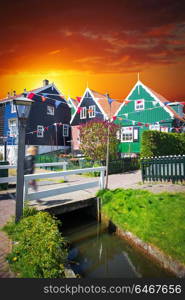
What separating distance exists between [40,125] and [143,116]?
15.2m

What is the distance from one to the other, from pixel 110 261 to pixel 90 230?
5.65 ft

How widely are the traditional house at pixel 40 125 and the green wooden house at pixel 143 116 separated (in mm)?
9271

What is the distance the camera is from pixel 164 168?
10477 mm

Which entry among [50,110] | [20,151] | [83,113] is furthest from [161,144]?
[50,110]

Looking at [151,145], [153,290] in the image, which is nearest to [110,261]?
[153,290]

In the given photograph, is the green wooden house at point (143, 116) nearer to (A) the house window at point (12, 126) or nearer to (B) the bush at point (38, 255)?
(A) the house window at point (12, 126)

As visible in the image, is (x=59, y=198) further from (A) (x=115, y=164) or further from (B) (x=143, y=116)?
(B) (x=143, y=116)

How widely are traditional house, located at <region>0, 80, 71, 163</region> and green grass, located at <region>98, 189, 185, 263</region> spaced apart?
21190 mm

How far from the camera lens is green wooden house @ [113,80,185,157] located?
844 inches

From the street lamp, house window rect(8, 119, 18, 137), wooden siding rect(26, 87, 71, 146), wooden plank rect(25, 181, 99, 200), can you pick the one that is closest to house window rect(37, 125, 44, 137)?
wooden siding rect(26, 87, 71, 146)

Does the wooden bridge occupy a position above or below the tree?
below

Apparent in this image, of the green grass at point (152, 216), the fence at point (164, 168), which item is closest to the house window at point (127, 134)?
the fence at point (164, 168)

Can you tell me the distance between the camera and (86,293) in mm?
2752

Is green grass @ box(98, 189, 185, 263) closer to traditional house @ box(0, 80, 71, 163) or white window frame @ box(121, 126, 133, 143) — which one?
white window frame @ box(121, 126, 133, 143)
